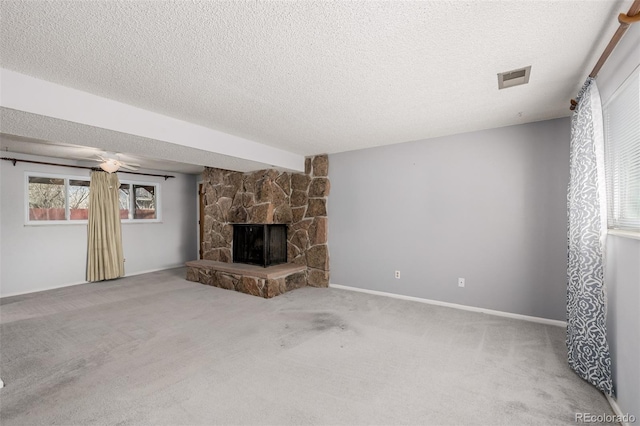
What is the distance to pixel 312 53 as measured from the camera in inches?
75.0

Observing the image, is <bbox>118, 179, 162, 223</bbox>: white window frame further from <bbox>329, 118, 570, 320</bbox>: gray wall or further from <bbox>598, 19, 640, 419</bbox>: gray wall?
<bbox>598, 19, 640, 419</bbox>: gray wall

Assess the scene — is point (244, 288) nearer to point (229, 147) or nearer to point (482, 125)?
point (229, 147)

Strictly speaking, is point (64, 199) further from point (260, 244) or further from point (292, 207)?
point (292, 207)

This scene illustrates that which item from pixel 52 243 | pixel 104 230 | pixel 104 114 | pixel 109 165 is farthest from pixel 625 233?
pixel 52 243

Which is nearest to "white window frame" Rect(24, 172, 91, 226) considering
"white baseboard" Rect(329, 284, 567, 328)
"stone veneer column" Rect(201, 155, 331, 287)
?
"stone veneer column" Rect(201, 155, 331, 287)

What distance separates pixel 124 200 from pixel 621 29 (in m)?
7.65

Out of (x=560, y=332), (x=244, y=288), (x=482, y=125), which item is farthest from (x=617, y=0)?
(x=244, y=288)

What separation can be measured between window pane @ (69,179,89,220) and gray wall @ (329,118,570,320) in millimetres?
4945

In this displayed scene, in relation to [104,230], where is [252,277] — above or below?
below

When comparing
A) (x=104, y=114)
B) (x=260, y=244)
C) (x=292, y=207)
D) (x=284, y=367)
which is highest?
(x=104, y=114)

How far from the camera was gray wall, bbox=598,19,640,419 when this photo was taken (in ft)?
5.02

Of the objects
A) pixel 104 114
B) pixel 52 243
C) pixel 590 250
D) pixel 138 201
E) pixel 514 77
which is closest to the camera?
pixel 590 250

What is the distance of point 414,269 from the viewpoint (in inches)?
163

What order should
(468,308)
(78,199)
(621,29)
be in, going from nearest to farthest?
(621,29) → (468,308) → (78,199)
